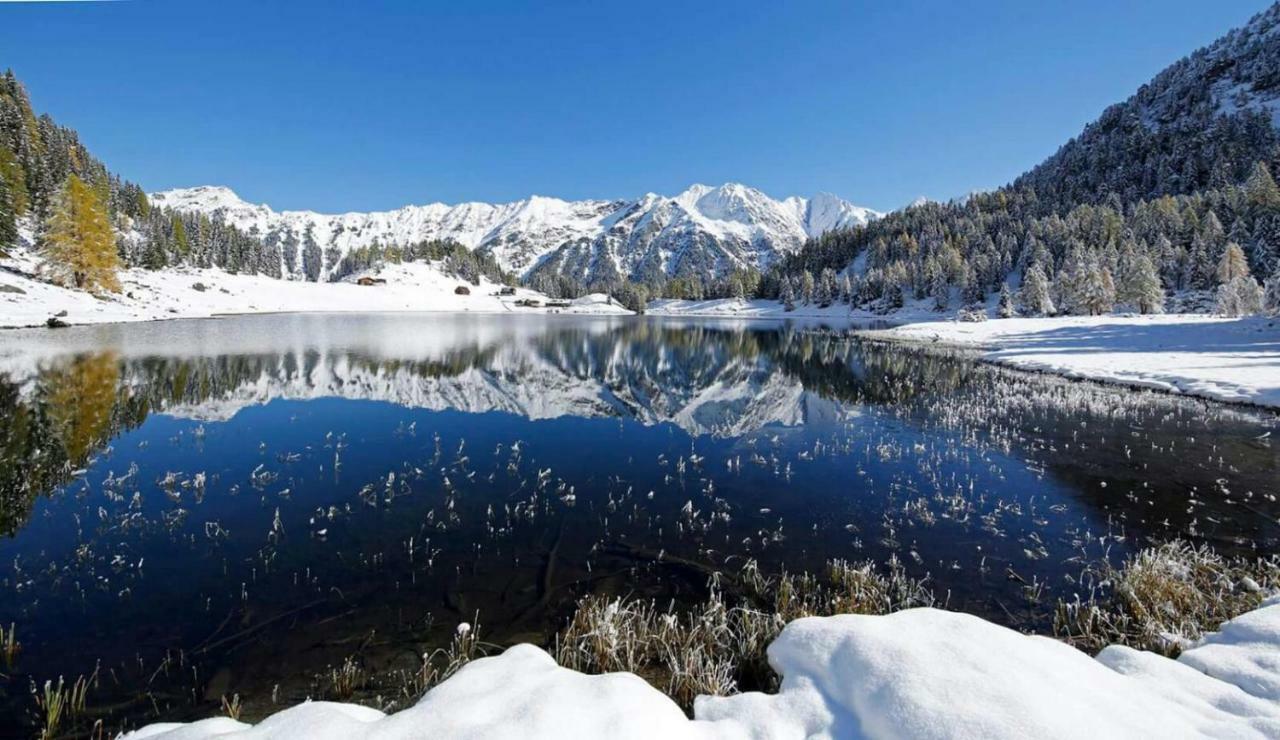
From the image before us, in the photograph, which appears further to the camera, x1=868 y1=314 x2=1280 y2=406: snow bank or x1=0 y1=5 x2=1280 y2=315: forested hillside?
x1=0 y1=5 x2=1280 y2=315: forested hillside

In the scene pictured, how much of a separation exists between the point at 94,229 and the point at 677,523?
95.3 meters

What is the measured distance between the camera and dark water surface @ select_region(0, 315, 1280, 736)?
8.24m

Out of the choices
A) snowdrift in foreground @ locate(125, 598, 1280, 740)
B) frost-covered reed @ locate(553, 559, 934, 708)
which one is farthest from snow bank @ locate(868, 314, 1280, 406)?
snowdrift in foreground @ locate(125, 598, 1280, 740)

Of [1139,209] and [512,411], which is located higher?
[1139,209]

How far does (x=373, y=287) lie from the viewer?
156m

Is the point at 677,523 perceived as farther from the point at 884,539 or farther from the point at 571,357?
the point at 571,357

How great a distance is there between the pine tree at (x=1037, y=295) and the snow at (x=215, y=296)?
133 metres

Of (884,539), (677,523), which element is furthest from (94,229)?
(884,539)

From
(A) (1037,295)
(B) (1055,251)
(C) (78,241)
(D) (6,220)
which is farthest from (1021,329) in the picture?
(D) (6,220)

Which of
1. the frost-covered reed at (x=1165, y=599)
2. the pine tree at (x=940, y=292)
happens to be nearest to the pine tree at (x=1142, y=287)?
the pine tree at (x=940, y=292)

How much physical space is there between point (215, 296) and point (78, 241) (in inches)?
1415

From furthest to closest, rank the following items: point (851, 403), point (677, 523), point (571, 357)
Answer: point (571, 357)
point (851, 403)
point (677, 523)

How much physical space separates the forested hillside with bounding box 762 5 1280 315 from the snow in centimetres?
10544

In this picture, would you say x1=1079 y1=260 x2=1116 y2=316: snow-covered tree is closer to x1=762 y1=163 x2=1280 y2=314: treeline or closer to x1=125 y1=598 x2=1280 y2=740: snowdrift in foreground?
x1=762 y1=163 x2=1280 y2=314: treeline
